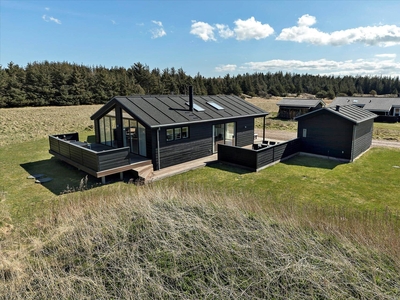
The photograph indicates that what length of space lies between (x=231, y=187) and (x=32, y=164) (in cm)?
1023

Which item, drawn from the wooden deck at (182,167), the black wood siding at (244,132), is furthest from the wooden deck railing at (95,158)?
the black wood siding at (244,132)

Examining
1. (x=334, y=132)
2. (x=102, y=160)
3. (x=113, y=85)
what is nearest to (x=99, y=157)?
(x=102, y=160)

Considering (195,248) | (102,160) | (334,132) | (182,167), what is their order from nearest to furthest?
1. (195,248)
2. (102,160)
3. (182,167)
4. (334,132)

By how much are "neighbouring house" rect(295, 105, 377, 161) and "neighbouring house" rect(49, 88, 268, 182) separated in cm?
333

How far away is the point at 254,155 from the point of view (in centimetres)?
1190

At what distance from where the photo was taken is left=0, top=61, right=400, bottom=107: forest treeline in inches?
1649

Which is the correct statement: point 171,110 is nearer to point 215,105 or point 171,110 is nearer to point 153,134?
point 153,134

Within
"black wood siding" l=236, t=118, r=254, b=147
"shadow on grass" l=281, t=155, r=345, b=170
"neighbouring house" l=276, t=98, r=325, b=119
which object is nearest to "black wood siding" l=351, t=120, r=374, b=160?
"shadow on grass" l=281, t=155, r=345, b=170

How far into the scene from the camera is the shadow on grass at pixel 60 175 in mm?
9992

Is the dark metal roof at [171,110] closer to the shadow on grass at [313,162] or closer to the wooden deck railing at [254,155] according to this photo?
the wooden deck railing at [254,155]

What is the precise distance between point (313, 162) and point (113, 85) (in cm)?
4375

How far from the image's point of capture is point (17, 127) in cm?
2366

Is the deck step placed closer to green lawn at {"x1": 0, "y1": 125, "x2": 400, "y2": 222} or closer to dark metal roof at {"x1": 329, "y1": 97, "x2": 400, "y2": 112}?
green lawn at {"x1": 0, "y1": 125, "x2": 400, "y2": 222}

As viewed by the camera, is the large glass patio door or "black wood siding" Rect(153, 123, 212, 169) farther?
the large glass patio door
